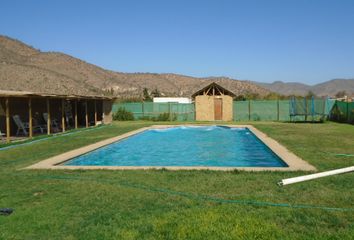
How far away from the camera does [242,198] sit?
5.52 meters

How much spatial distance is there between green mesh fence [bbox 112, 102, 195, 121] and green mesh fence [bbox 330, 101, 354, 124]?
10.4 meters

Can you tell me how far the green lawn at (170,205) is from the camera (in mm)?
4203

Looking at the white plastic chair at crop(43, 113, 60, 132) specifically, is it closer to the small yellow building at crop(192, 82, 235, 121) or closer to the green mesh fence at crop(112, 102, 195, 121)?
the green mesh fence at crop(112, 102, 195, 121)

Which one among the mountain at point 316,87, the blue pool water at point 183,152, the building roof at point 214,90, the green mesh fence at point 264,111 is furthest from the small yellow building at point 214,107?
the mountain at point 316,87

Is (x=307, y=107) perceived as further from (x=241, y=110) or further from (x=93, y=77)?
(x=93, y=77)

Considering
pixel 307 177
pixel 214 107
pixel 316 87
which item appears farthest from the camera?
pixel 316 87

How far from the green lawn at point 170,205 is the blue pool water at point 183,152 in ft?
8.27

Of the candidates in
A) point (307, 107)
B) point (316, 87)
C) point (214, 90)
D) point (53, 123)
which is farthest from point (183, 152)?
point (316, 87)

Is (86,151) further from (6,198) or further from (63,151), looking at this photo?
(6,198)

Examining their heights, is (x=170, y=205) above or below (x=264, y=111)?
below

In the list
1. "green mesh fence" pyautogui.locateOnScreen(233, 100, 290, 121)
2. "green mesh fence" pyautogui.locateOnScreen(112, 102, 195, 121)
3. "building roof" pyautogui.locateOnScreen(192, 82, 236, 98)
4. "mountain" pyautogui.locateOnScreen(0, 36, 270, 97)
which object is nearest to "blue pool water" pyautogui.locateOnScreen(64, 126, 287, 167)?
"green mesh fence" pyautogui.locateOnScreen(112, 102, 195, 121)

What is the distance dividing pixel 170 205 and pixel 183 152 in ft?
29.5

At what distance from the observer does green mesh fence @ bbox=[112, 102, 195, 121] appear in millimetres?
29453

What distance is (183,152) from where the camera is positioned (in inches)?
560
